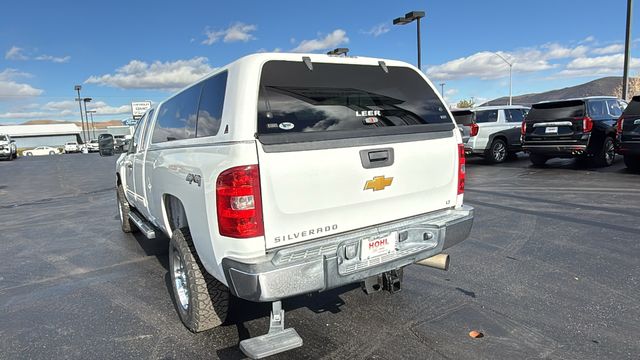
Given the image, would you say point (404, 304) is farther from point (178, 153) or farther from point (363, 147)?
point (178, 153)

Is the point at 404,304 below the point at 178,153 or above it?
below

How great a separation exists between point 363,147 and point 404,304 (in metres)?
1.59

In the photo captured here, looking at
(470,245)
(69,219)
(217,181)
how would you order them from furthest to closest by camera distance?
(69,219)
(470,245)
(217,181)

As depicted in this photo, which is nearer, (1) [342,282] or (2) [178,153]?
(1) [342,282]

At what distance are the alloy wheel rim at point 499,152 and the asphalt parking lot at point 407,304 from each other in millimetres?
7209

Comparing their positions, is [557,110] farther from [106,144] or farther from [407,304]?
[106,144]

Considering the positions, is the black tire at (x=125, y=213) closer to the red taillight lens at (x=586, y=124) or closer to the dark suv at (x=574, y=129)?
the dark suv at (x=574, y=129)

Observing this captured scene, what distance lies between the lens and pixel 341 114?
2926 millimetres

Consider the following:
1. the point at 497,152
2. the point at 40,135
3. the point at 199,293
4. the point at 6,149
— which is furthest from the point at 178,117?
the point at 40,135

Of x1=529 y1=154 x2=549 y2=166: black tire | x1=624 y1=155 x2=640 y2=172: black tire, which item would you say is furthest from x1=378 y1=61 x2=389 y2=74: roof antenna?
x1=529 y1=154 x2=549 y2=166: black tire

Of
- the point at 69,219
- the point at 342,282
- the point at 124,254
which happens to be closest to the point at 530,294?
the point at 342,282

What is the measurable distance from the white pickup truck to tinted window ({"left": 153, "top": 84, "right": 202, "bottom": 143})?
0.03 m

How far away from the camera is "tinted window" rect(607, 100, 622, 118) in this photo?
1158 centimetres

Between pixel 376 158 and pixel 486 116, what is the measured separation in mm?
12490
